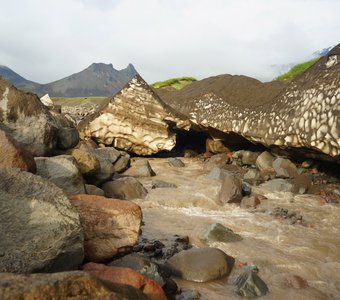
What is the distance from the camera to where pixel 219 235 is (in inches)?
251

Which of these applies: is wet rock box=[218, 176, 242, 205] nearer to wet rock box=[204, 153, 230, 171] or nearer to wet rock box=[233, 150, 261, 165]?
wet rock box=[233, 150, 261, 165]

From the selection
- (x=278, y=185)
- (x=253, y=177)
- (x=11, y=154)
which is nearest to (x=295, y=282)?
(x=11, y=154)

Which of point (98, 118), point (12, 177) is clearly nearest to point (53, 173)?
point (12, 177)

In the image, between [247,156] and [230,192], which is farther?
[247,156]

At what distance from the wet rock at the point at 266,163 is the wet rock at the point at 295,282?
247 inches

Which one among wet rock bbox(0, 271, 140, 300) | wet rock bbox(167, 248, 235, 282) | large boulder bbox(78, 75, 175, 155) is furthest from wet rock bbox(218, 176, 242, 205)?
wet rock bbox(0, 271, 140, 300)

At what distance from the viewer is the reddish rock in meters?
3.58

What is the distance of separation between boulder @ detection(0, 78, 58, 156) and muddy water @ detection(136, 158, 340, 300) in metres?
3.07

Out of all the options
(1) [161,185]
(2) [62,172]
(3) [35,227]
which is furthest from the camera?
(1) [161,185]

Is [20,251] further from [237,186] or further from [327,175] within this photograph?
[327,175]

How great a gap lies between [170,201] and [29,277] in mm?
6457

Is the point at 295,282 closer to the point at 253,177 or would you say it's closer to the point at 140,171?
the point at 253,177

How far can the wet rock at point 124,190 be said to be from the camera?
29.7 ft

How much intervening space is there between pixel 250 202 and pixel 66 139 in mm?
5539
